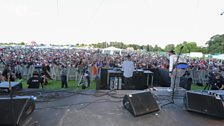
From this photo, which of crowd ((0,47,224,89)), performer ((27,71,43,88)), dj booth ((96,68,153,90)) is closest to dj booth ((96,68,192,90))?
dj booth ((96,68,153,90))

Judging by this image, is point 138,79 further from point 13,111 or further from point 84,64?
A: point 13,111

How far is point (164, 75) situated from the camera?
9.68 m

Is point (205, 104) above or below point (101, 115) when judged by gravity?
above

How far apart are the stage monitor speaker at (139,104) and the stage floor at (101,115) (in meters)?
0.09

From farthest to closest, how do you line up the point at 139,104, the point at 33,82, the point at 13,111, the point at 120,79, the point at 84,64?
the point at 84,64
the point at 120,79
the point at 33,82
the point at 139,104
the point at 13,111

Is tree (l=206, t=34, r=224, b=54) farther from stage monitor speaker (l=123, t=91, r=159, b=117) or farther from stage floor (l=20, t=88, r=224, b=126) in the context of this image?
stage monitor speaker (l=123, t=91, r=159, b=117)

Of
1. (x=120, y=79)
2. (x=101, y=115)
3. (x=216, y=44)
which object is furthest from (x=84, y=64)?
(x=216, y=44)

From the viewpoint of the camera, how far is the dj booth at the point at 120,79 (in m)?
7.58

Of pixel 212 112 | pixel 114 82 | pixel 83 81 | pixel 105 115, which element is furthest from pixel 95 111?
pixel 83 81

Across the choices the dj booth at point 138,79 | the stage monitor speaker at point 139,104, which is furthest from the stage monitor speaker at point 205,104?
the dj booth at point 138,79

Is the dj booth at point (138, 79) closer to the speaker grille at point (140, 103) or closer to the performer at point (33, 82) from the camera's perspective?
the performer at point (33, 82)

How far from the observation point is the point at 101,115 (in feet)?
10.8

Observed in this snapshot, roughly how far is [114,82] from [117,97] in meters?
2.96

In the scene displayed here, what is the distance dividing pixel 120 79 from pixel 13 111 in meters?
5.29
